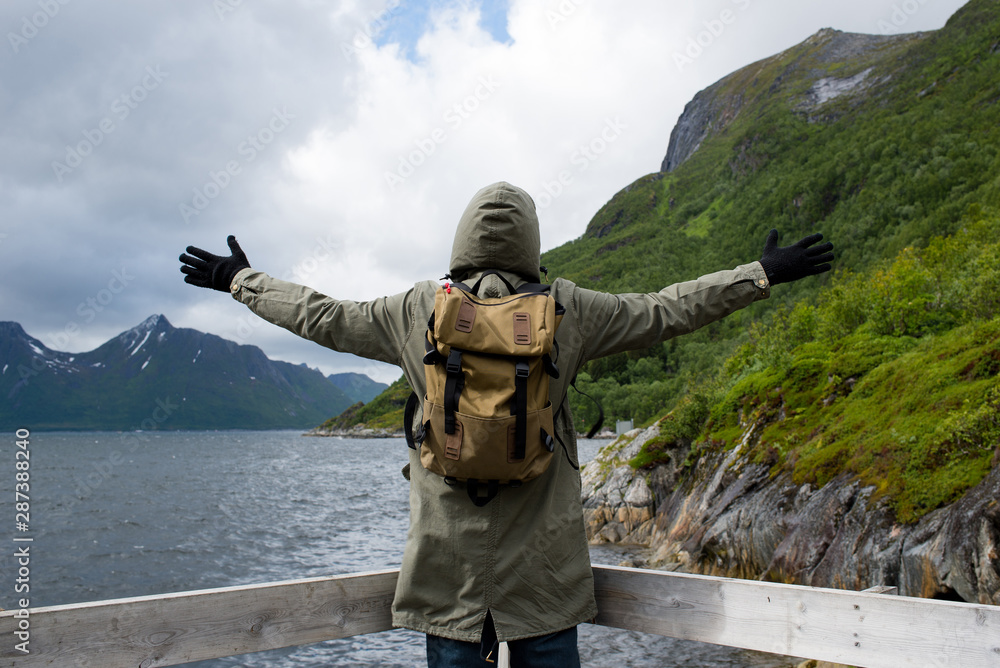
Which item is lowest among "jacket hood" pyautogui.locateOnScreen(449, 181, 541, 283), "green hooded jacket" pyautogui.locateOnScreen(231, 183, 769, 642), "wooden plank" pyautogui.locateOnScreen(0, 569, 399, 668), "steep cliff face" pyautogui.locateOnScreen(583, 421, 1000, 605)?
"steep cliff face" pyautogui.locateOnScreen(583, 421, 1000, 605)

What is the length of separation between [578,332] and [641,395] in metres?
91.2

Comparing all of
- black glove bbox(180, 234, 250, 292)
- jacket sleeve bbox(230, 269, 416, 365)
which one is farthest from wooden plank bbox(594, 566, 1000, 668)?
black glove bbox(180, 234, 250, 292)

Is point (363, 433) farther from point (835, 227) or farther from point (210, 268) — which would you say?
point (210, 268)

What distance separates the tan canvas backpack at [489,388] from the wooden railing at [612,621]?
102cm

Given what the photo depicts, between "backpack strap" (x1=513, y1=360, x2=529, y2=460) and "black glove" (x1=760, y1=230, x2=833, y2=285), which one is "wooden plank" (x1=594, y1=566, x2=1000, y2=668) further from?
"black glove" (x1=760, y1=230, x2=833, y2=285)

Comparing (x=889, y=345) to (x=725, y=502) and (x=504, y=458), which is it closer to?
(x=725, y=502)

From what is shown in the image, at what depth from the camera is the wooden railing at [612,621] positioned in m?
2.30

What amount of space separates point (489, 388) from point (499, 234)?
2.32ft

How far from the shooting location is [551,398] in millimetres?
2568

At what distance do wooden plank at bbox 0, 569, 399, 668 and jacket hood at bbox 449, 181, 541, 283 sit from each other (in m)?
1.60

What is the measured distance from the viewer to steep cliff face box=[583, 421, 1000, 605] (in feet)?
21.7

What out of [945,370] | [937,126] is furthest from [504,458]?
[937,126]

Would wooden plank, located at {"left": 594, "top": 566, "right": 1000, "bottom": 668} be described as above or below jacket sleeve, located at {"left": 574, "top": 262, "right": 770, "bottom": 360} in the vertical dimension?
below

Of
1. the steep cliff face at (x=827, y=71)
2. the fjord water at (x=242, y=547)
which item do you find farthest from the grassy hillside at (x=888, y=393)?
the steep cliff face at (x=827, y=71)
